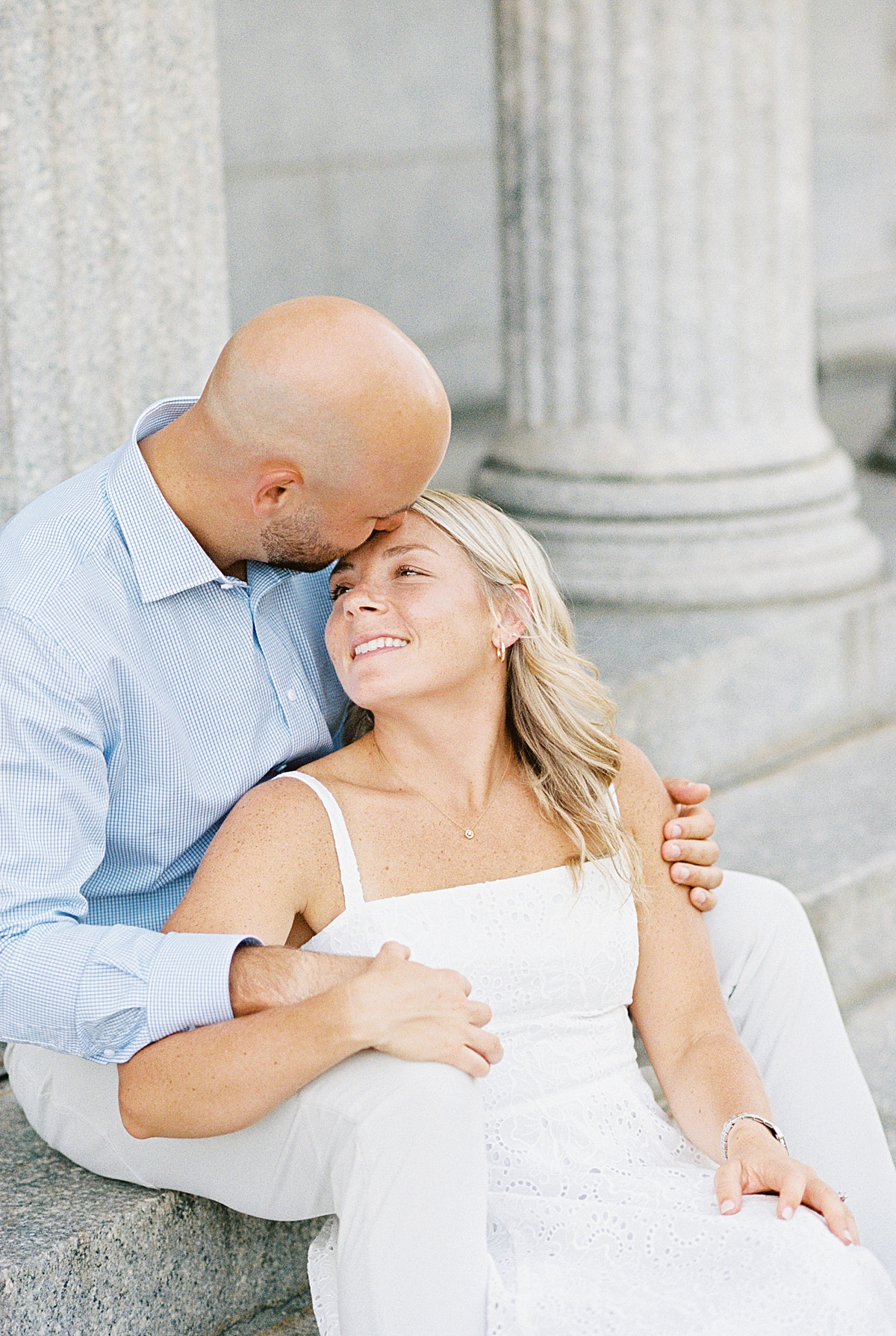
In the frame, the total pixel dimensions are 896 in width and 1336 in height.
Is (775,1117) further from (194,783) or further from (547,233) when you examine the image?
(547,233)

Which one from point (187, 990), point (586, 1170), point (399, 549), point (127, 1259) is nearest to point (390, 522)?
point (399, 549)

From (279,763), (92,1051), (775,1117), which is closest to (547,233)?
(279,763)

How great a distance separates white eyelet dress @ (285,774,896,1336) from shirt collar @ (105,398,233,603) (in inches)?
13.8

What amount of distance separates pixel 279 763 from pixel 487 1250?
794 mm

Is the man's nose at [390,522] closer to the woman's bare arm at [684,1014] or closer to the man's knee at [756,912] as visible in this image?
the woman's bare arm at [684,1014]

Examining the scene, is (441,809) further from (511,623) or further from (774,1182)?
(774,1182)

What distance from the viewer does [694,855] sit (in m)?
2.53

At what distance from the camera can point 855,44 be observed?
29.8 feet

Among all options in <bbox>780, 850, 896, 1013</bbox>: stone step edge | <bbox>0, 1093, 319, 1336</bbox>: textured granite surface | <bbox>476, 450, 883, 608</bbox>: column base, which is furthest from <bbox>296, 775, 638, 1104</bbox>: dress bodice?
<bbox>476, 450, 883, 608</bbox>: column base

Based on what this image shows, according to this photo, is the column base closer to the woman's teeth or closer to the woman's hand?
the woman's teeth

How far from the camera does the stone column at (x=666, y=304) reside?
4.29 meters

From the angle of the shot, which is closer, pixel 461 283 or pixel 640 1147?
pixel 640 1147

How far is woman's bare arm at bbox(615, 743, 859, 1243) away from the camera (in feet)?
7.58

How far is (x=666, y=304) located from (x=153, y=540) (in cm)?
253
